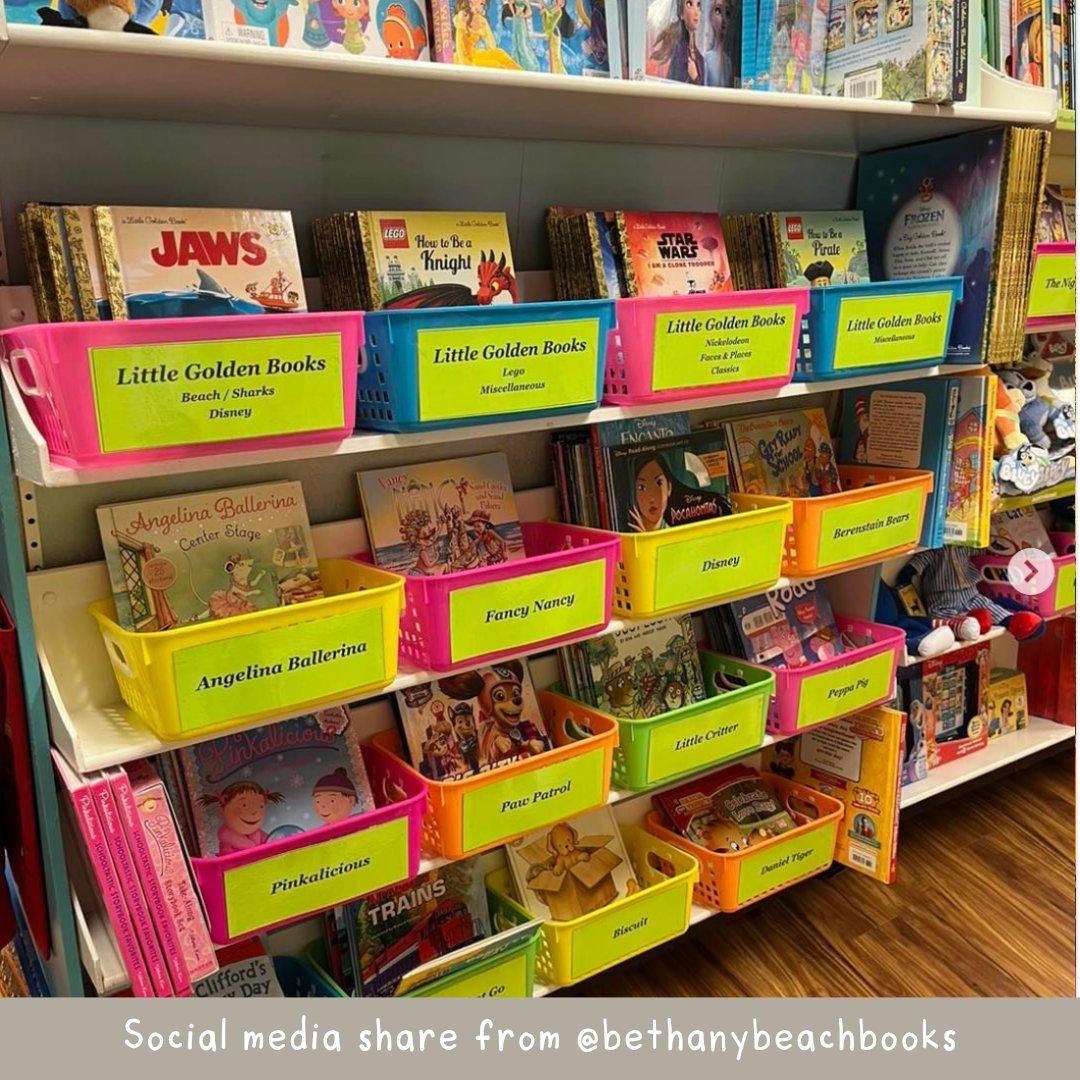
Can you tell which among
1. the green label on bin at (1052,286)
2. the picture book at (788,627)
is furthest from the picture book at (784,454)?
the green label on bin at (1052,286)

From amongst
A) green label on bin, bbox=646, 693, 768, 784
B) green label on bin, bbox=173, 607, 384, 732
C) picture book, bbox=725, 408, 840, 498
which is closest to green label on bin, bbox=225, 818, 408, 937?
green label on bin, bbox=173, 607, 384, 732

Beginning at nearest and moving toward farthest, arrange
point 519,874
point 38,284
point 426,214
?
1. point 38,284
2. point 426,214
3. point 519,874

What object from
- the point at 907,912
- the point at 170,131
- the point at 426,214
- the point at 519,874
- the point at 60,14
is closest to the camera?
the point at 60,14

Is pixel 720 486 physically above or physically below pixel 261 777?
above

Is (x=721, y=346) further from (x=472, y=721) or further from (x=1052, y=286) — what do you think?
(x=1052, y=286)

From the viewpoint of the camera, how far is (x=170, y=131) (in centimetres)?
140

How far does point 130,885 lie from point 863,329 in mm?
1369

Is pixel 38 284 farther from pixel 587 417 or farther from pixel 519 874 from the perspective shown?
pixel 519 874

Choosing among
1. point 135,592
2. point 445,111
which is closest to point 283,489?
point 135,592

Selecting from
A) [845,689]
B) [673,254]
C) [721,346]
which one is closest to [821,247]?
[673,254]

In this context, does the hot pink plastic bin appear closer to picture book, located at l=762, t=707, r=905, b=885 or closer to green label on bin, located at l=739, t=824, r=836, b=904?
green label on bin, located at l=739, t=824, r=836, b=904

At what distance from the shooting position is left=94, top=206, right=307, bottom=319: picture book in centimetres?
128

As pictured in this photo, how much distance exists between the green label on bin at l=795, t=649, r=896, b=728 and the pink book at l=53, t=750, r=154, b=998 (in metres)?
1.18

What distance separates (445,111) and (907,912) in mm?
1813
